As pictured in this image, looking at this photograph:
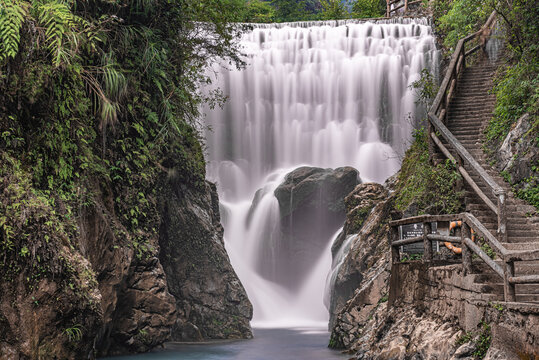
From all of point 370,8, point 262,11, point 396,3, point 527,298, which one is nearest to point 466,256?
point 527,298

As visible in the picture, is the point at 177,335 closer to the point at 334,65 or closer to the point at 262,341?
the point at 262,341

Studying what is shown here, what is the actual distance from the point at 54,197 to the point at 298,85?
21.9 meters

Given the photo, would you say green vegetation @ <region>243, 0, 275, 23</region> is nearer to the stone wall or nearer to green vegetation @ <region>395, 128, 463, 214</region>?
green vegetation @ <region>395, 128, 463, 214</region>

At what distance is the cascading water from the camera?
27.2 m

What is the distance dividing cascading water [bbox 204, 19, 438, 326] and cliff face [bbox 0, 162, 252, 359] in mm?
7204

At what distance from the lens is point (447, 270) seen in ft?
30.3

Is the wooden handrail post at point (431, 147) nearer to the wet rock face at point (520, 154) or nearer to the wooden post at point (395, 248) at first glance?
the wet rock face at point (520, 154)

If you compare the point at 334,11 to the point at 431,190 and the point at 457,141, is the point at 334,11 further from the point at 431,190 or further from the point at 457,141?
the point at 431,190

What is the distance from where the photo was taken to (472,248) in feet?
27.6

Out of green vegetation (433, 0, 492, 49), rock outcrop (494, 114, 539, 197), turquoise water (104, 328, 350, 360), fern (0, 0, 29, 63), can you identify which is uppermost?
green vegetation (433, 0, 492, 49)

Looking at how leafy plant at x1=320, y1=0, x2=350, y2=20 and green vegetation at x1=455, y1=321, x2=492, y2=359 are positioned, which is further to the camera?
leafy plant at x1=320, y1=0, x2=350, y2=20

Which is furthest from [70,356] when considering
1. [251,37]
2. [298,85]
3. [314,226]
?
[251,37]

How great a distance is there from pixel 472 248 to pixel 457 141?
492 centimetres

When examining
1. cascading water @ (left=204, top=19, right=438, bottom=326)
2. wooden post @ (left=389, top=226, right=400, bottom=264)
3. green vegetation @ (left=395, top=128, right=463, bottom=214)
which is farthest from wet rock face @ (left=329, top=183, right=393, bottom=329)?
cascading water @ (left=204, top=19, right=438, bottom=326)
